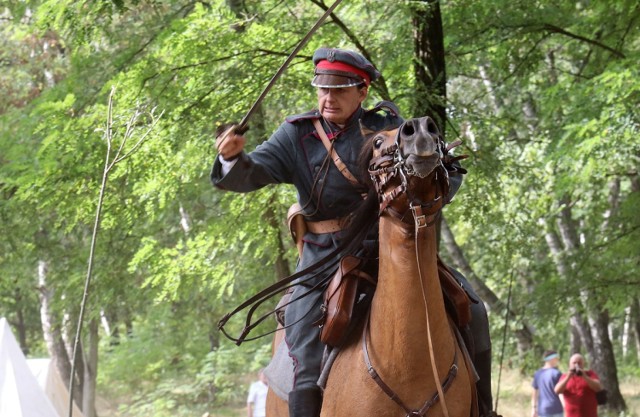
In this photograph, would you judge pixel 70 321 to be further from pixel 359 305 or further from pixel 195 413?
pixel 359 305

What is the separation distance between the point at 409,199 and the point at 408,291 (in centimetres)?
52

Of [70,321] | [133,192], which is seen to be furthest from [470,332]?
[70,321]

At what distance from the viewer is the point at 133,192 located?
12.8 meters

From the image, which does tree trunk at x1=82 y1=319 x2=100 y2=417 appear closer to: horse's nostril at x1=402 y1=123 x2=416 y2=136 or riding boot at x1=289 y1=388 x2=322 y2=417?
riding boot at x1=289 y1=388 x2=322 y2=417

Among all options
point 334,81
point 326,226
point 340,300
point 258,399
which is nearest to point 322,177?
point 326,226

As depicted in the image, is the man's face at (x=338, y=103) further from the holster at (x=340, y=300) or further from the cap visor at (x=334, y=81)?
the holster at (x=340, y=300)

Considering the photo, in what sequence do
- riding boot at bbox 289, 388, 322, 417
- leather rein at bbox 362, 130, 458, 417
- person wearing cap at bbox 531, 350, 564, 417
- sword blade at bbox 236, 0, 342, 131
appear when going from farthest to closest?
person wearing cap at bbox 531, 350, 564, 417 < riding boot at bbox 289, 388, 322, 417 < sword blade at bbox 236, 0, 342, 131 < leather rein at bbox 362, 130, 458, 417

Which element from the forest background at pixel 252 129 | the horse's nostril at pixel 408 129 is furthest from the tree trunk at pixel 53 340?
the horse's nostril at pixel 408 129

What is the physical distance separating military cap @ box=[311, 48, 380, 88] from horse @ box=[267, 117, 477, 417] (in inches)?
28.0

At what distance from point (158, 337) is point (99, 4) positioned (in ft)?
54.9

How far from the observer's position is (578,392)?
1386cm

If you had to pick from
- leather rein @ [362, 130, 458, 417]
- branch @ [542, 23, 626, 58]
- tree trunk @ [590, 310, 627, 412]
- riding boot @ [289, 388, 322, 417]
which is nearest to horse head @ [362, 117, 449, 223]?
leather rein @ [362, 130, 458, 417]

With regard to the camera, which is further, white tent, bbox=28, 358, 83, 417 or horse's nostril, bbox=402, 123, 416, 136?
white tent, bbox=28, 358, 83, 417

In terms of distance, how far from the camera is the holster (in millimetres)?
5688
